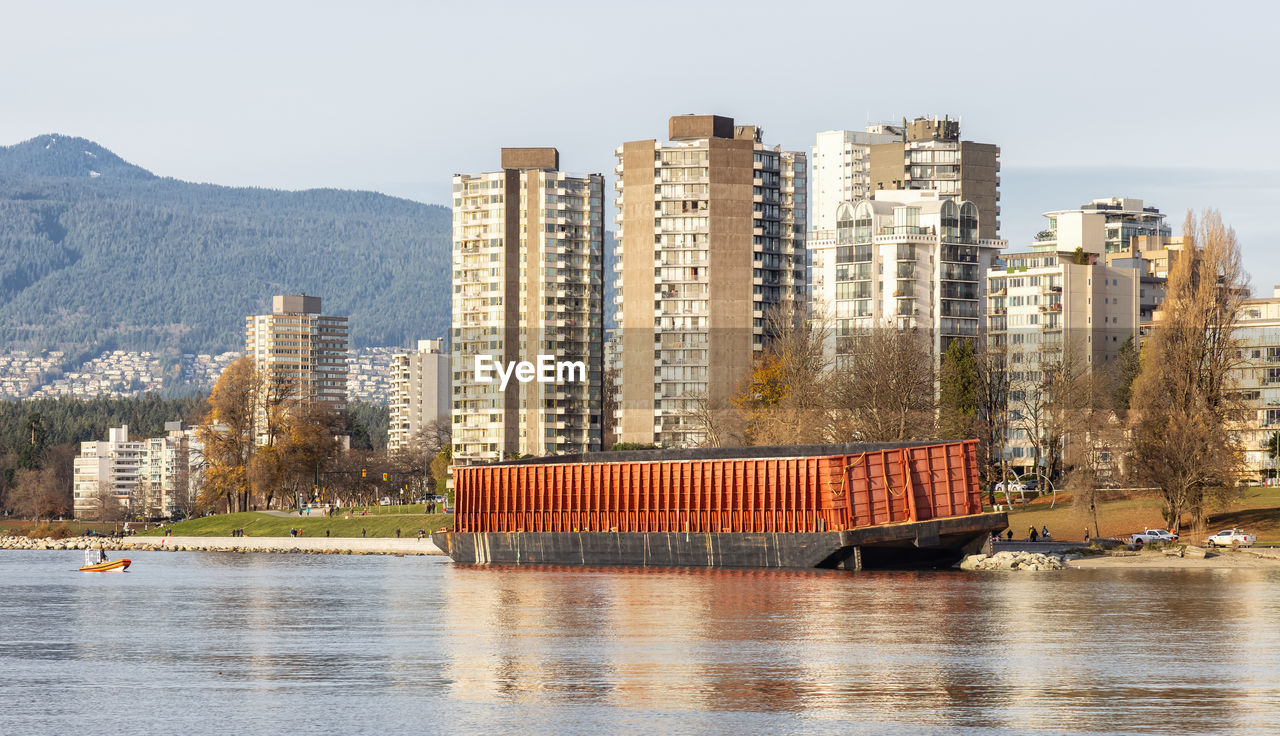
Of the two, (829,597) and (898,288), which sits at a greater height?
(898,288)

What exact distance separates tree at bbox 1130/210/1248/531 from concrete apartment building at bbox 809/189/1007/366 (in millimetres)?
50764

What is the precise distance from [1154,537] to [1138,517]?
9.87 metres

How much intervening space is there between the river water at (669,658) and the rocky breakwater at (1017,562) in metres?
6.30

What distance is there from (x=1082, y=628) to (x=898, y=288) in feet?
345

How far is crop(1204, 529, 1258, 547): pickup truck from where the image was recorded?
103m

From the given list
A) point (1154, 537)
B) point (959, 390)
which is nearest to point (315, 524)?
point (959, 390)

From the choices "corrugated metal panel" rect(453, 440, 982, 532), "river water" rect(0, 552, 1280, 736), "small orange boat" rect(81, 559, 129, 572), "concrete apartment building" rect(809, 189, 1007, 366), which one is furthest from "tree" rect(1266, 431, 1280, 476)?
"small orange boat" rect(81, 559, 129, 572)

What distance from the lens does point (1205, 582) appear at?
3184 inches

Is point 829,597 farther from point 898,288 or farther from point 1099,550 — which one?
point 898,288

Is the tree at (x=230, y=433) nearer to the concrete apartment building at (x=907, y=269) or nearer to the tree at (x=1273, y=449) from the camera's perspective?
the concrete apartment building at (x=907, y=269)

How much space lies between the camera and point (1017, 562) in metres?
94.8

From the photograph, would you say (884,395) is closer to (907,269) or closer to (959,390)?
(959,390)

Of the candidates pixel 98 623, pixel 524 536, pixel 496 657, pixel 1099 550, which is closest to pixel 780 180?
pixel 524 536

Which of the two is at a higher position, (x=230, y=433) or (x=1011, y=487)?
(x=230, y=433)
